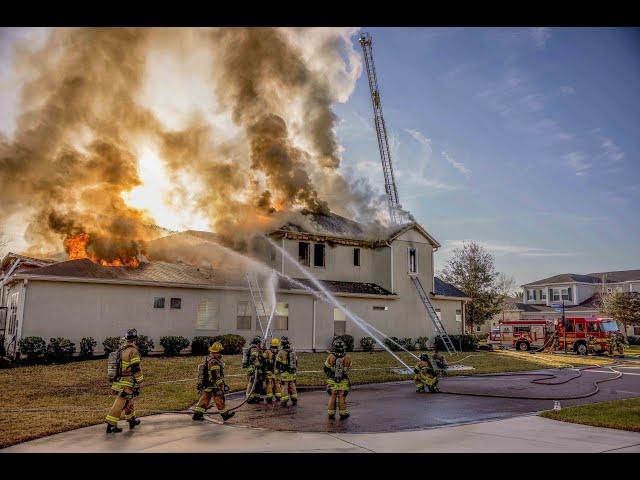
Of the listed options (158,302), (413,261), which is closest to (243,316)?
(158,302)

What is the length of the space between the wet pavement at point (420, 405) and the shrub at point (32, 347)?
11.1 m

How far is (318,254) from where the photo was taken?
3081 cm

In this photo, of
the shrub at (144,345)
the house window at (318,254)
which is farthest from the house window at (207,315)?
the house window at (318,254)

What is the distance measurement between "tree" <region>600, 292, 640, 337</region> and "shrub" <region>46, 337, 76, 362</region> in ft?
142

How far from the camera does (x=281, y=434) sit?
899 cm

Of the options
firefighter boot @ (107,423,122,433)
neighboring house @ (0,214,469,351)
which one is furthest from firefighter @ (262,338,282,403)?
neighboring house @ (0,214,469,351)

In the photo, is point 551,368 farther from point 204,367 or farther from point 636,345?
point 636,345

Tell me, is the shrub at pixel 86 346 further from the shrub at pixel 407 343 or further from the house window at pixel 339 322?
the shrub at pixel 407 343

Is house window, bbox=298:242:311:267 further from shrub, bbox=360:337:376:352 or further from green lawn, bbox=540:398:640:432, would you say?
green lawn, bbox=540:398:640:432

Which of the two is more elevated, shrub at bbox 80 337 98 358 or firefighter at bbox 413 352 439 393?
shrub at bbox 80 337 98 358

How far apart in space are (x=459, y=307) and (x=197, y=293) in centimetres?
1991

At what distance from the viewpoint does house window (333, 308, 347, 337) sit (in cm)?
2902

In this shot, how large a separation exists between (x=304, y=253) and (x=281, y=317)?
4957 millimetres
